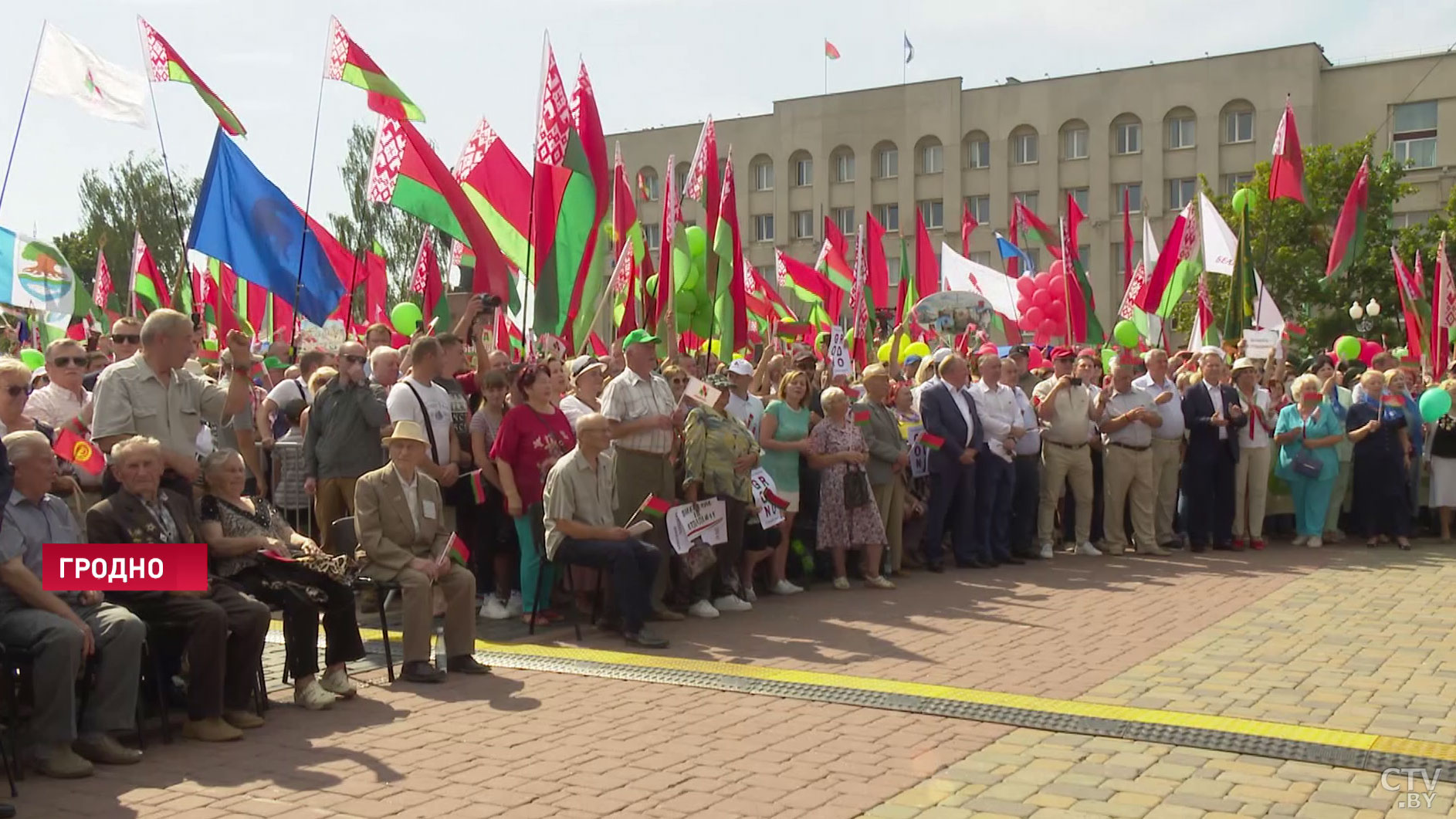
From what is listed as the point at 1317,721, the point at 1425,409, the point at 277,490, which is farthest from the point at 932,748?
the point at 1425,409

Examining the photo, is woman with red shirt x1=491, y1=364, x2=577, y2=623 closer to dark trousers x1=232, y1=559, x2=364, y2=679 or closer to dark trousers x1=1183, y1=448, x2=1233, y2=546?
dark trousers x1=232, y1=559, x2=364, y2=679

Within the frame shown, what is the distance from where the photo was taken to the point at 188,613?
690 cm

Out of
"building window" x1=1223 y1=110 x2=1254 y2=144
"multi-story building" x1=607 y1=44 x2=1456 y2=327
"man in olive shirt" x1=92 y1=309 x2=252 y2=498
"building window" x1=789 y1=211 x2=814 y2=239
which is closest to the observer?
"man in olive shirt" x1=92 y1=309 x2=252 y2=498

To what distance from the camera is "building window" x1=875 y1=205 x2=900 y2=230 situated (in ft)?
227

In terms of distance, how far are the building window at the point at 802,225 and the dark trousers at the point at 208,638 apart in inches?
2557

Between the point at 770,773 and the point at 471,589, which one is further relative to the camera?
the point at 471,589

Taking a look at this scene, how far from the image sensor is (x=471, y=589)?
856 cm

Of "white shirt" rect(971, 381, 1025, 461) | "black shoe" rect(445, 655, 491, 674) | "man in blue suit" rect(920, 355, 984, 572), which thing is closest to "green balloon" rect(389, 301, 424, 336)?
"man in blue suit" rect(920, 355, 984, 572)

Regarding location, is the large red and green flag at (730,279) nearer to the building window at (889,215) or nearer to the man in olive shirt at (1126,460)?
the man in olive shirt at (1126,460)

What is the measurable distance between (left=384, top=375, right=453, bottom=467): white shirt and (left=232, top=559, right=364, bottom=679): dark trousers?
2.35m

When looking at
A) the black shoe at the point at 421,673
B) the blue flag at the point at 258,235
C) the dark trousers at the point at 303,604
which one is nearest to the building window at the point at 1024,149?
the blue flag at the point at 258,235

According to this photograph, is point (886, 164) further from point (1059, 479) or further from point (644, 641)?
point (644, 641)

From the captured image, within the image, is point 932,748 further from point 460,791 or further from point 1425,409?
point 1425,409

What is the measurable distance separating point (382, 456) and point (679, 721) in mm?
3876
